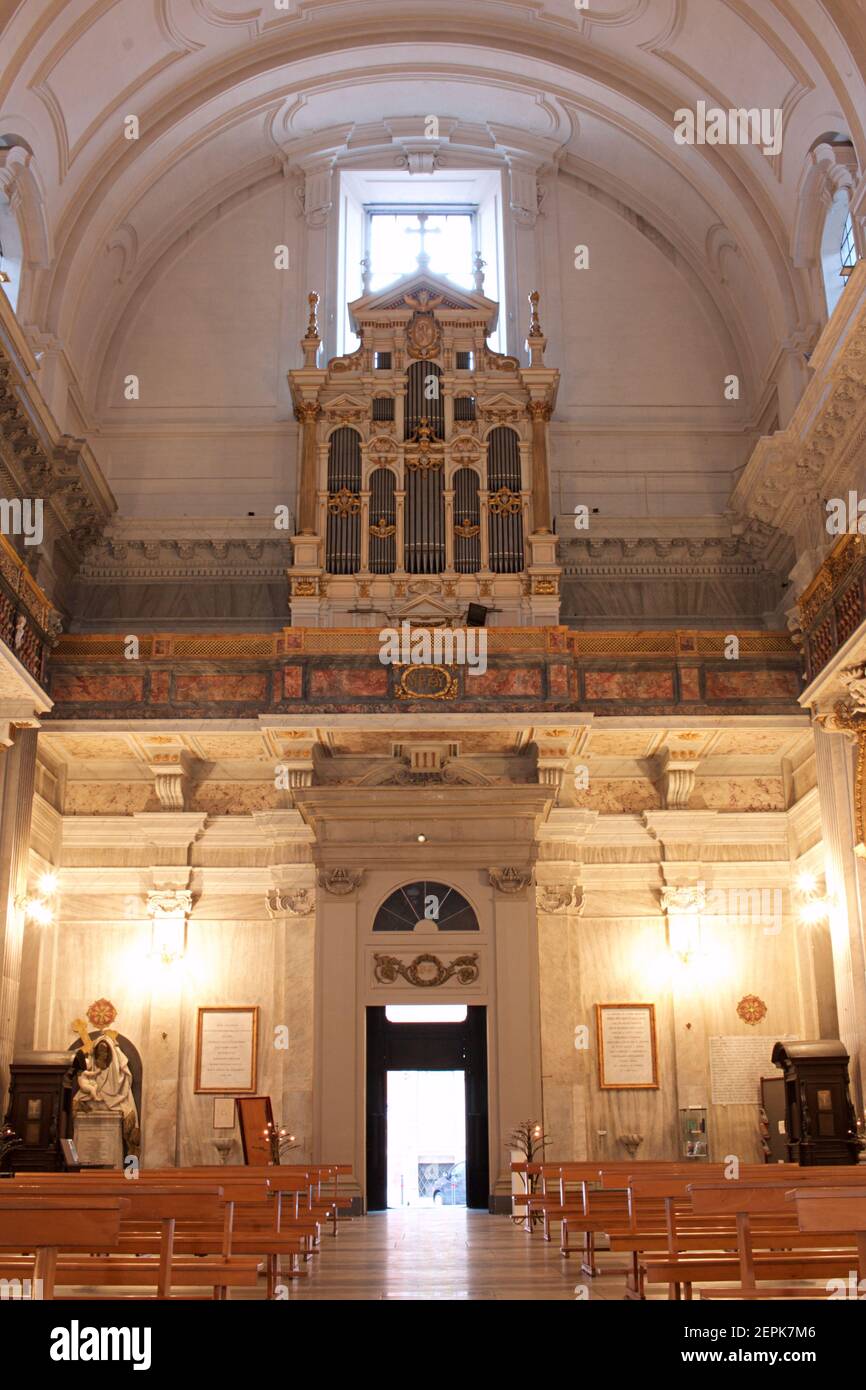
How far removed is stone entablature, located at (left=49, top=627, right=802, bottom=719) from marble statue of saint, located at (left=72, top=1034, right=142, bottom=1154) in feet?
13.8

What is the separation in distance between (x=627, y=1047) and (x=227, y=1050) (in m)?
4.98

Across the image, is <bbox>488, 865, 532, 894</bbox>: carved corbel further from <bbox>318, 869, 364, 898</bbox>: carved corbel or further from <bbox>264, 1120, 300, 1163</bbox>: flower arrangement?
<bbox>264, 1120, 300, 1163</bbox>: flower arrangement

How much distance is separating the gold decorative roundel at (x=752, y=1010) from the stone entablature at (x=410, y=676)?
3.78m

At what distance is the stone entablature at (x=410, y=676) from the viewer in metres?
16.5

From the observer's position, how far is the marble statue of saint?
56.0ft

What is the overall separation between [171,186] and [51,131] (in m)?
3.45

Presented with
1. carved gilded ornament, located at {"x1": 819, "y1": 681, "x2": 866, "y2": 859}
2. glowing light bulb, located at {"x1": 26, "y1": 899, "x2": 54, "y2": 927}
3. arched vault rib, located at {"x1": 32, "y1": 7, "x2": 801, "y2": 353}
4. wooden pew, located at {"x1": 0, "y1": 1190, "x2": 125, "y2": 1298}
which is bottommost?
wooden pew, located at {"x1": 0, "y1": 1190, "x2": 125, "y2": 1298}

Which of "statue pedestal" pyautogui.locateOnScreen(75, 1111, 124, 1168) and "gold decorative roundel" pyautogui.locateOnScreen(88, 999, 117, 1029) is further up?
"gold decorative roundel" pyautogui.locateOnScreen(88, 999, 117, 1029)

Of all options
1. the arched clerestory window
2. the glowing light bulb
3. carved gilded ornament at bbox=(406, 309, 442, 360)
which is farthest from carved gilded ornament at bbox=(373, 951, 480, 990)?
carved gilded ornament at bbox=(406, 309, 442, 360)

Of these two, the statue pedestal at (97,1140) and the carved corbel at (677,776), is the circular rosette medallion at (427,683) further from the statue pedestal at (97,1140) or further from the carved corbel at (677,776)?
the statue pedestal at (97,1140)

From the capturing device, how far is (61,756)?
59.0 ft

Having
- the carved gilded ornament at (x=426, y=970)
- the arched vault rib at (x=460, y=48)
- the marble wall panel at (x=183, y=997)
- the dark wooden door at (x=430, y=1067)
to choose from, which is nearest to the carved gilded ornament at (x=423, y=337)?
the arched vault rib at (x=460, y=48)

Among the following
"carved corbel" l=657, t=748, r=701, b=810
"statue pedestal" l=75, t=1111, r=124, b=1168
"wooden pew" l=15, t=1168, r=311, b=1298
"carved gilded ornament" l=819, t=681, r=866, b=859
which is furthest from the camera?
"carved corbel" l=657, t=748, r=701, b=810

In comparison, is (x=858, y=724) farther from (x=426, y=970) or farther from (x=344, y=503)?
(x=344, y=503)
